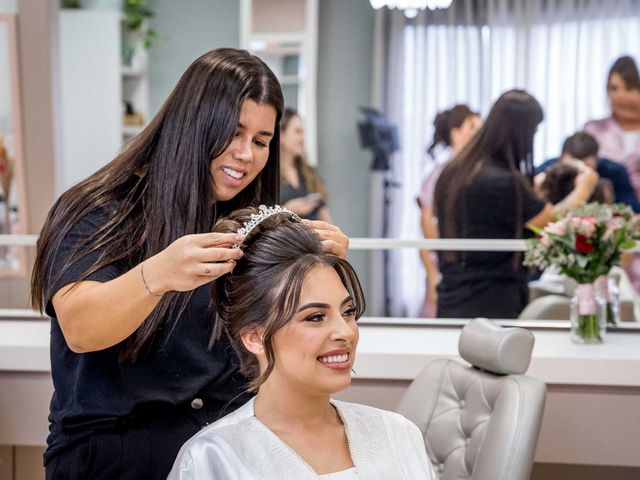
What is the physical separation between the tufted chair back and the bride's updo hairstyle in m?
0.62

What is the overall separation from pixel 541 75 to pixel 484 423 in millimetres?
1844

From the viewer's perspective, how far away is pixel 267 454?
163 cm

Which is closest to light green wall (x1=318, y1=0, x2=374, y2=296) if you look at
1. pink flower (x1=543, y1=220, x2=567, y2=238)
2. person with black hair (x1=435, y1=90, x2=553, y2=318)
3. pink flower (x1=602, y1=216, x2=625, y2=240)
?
person with black hair (x1=435, y1=90, x2=553, y2=318)

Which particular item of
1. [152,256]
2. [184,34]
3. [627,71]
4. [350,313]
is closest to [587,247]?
[627,71]

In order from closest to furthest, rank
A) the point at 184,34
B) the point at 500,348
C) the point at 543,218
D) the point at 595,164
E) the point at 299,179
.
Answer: the point at 500,348, the point at 543,218, the point at 595,164, the point at 299,179, the point at 184,34

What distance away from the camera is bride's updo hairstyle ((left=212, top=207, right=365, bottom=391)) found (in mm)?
1646

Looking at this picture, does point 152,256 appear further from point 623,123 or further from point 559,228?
point 623,123

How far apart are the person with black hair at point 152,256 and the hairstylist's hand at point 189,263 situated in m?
0.12

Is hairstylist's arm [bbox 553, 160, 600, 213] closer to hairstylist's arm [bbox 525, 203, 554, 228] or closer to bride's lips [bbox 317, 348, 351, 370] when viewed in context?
hairstylist's arm [bbox 525, 203, 554, 228]

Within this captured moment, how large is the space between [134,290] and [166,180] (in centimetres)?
Result: 28

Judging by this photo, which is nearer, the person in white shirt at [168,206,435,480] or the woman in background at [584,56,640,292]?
the person in white shirt at [168,206,435,480]

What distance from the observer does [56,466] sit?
1747 mm

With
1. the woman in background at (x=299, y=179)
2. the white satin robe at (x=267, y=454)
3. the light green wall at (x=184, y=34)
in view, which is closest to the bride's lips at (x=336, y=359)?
the white satin robe at (x=267, y=454)

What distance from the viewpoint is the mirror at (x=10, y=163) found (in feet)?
12.1
